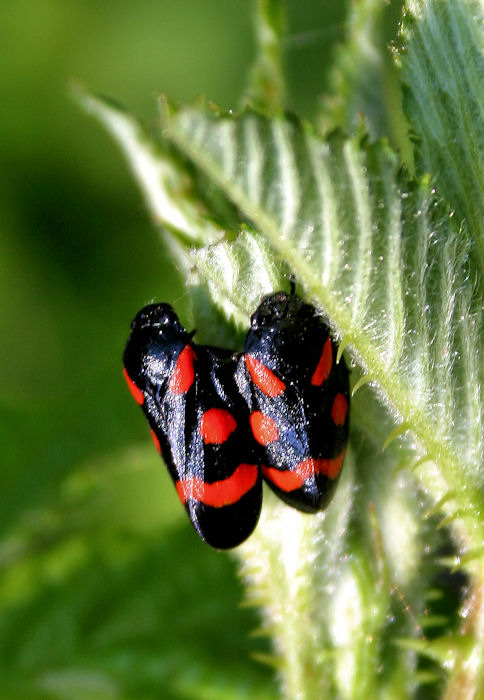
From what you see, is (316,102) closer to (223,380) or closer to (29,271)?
(29,271)

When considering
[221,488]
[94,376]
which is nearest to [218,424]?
[221,488]

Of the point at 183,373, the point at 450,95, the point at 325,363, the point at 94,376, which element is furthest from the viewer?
the point at 94,376

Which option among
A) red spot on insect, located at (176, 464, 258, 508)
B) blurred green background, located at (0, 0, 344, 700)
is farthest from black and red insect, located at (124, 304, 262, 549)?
blurred green background, located at (0, 0, 344, 700)

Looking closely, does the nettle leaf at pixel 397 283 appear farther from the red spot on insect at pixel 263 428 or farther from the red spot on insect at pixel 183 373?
the red spot on insect at pixel 183 373

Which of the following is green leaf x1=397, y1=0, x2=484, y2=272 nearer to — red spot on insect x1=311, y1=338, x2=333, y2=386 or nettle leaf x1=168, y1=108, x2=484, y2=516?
nettle leaf x1=168, y1=108, x2=484, y2=516

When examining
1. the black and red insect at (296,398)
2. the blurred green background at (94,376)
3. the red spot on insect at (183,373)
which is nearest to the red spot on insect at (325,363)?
the black and red insect at (296,398)

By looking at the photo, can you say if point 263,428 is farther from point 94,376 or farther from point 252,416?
point 94,376
